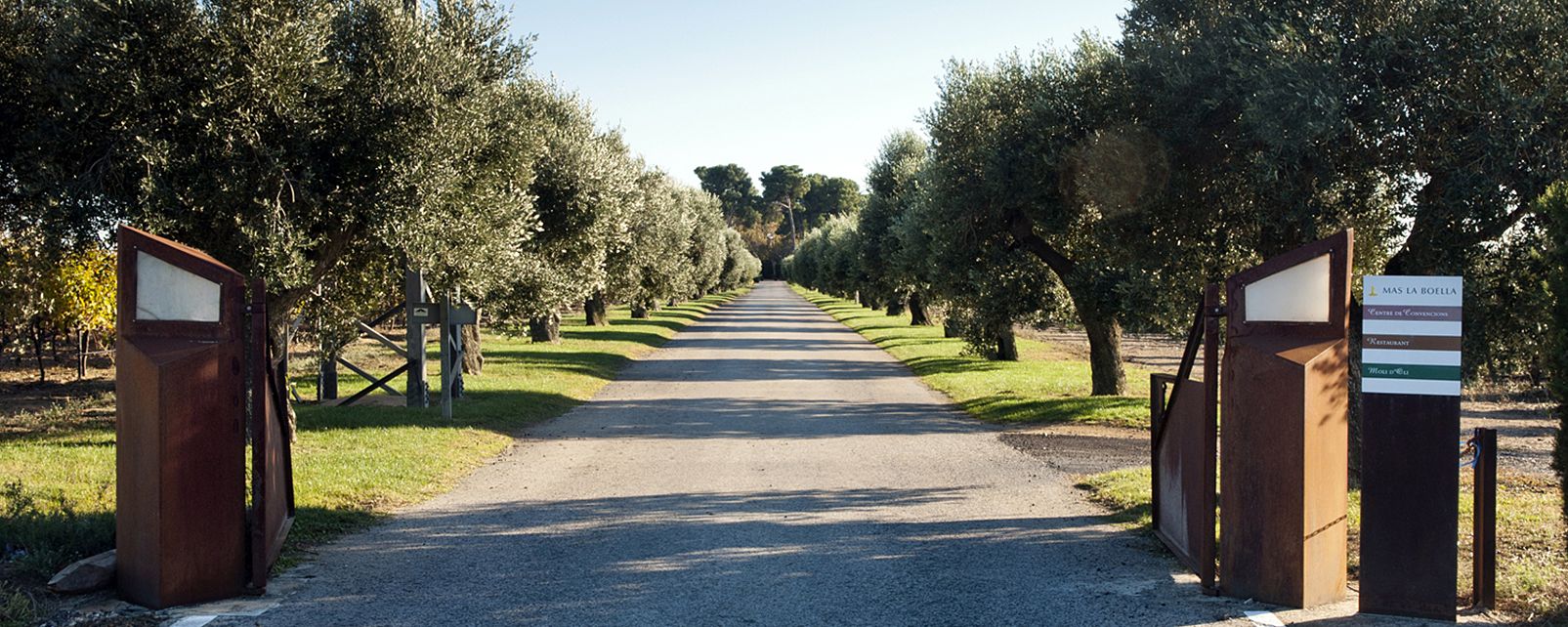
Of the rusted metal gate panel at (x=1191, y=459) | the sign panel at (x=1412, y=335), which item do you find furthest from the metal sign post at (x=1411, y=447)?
the rusted metal gate panel at (x=1191, y=459)

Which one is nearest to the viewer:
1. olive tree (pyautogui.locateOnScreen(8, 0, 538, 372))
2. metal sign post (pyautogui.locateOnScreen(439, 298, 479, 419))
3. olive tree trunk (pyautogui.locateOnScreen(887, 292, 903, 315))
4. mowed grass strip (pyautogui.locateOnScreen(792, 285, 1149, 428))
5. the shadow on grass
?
olive tree (pyautogui.locateOnScreen(8, 0, 538, 372))

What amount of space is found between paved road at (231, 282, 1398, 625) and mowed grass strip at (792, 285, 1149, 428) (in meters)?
2.36

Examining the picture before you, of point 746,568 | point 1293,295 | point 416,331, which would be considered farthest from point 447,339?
point 1293,295

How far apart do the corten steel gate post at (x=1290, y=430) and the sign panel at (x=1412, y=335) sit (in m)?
0.15

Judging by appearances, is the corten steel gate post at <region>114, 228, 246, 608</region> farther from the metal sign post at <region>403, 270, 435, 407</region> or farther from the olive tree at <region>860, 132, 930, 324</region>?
the olive tree at <region>860, 132, 930, 324</region>

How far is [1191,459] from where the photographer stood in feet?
23.5

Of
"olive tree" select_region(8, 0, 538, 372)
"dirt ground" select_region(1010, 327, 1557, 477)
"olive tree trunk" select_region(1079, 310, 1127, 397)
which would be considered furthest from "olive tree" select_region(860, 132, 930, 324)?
"olive tree" select_region(8, 0, 538, 372)

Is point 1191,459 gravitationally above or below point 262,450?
below

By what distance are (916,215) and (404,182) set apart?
12.2 metres

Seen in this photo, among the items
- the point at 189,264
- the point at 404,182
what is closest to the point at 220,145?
the point at 404,182

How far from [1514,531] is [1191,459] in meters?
2.79

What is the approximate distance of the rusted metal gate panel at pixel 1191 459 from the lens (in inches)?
258

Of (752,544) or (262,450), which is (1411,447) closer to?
(752,544)

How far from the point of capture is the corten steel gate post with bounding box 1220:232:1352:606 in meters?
6.08
